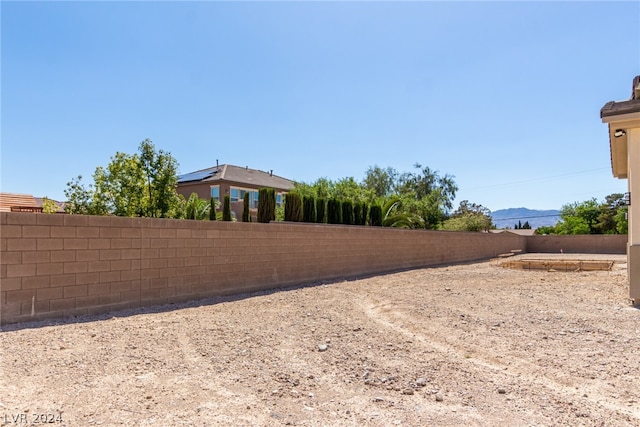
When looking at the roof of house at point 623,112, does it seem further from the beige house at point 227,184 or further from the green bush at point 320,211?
the beige house at point 227,184

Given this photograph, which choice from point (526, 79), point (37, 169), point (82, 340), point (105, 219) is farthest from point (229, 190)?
point (82, 340)

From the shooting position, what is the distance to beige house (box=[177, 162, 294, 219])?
32469 mm

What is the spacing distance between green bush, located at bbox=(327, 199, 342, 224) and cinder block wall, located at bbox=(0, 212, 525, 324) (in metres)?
3.21

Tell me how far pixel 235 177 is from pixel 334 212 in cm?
1859

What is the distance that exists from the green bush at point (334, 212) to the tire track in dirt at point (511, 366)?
10432 millimetres

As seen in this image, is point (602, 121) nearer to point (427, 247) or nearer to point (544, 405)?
point (544, 405)

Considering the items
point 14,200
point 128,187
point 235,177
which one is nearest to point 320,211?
point 128,187

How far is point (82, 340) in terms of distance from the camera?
5145 millimetres

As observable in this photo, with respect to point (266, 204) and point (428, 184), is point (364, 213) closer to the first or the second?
point (266, 204)

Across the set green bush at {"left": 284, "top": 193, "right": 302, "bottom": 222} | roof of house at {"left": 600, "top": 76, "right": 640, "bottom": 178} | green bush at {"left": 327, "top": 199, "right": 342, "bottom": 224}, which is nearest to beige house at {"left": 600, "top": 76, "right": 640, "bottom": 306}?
roof of house at {"left": 600, "top": 76, "right": 640, "bottom": 178}

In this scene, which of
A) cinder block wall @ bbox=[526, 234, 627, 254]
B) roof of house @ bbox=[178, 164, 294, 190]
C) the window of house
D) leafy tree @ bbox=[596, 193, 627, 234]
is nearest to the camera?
the window of house

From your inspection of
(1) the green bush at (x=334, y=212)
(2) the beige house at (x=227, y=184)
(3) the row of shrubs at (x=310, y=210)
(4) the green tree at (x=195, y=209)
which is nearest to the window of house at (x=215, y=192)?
(2) the beige house at (x=227, y=184)

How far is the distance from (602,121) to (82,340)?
912 cm

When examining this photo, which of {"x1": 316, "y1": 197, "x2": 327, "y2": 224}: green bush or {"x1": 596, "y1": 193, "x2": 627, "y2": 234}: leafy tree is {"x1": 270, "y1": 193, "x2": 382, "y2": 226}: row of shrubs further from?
{"x1": 596, "y1": 193, "x2": 627, "y2": 234}: leafy tree
